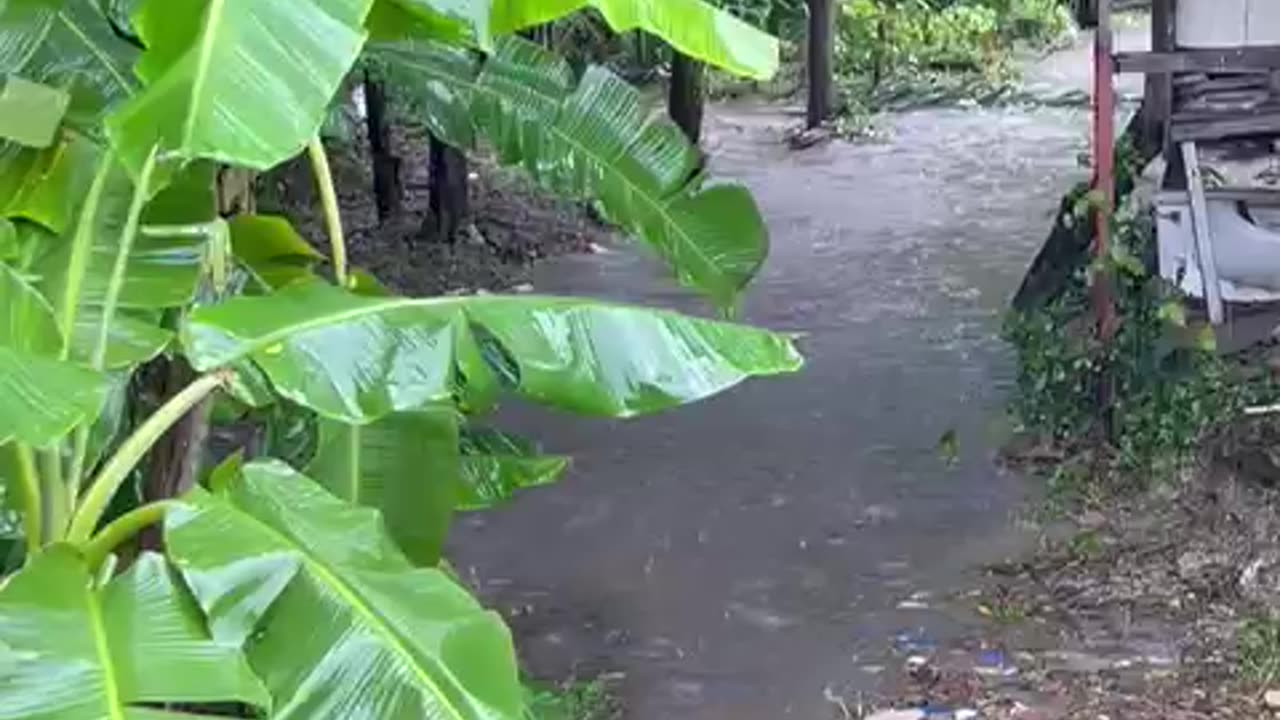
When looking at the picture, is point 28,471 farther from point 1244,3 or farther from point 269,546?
point 1244,3

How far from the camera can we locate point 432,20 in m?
2.42

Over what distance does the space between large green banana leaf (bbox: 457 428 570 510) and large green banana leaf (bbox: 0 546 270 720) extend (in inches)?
31.9

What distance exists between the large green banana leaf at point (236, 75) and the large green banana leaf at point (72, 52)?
1.75ft

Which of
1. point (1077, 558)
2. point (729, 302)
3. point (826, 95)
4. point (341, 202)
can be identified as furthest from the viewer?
point (826, 95)

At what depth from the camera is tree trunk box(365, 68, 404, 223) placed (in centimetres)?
1077

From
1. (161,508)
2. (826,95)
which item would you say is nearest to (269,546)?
(161,508)

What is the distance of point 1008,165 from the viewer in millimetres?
13836

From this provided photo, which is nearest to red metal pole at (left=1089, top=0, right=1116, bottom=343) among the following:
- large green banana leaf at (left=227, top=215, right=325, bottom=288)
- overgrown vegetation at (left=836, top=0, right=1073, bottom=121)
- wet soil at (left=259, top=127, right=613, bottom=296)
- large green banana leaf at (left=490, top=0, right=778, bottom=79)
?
wet soil at (left=259, top=127, right=613, bottom=296)

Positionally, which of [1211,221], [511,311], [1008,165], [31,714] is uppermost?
[511,311]

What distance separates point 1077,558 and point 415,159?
959cm

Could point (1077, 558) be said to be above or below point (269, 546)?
below

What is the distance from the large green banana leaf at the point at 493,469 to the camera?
2.98 m

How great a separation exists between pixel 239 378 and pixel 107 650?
504 millimetres

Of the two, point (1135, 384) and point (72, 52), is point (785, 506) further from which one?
point (72, 52)
